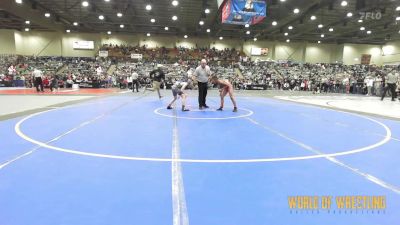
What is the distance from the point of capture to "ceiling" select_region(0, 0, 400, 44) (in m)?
26.6

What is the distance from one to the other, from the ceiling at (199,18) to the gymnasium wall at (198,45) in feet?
4.99

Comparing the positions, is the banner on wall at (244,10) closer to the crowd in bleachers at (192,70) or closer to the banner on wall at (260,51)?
the crowd in bleachers at (192,70)

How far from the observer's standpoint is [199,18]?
33.4 m

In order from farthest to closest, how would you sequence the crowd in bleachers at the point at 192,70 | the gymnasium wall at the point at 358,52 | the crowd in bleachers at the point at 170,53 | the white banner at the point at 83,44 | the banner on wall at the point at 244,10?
the gymnasium wall at the point at 358,52, the white banner at the point at 83,44, the crowd in bleachers at the point at 170,53, the crowd in bleachers at the point at 192,70, the banner on wall at the point at 244,10

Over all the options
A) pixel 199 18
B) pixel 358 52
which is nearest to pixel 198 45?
pixel 199 18

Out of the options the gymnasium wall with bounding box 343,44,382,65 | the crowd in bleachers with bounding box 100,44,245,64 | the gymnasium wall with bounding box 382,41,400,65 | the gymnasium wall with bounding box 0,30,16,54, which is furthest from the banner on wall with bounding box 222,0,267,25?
the gymnasium wall with bounding box 382,41,400,65

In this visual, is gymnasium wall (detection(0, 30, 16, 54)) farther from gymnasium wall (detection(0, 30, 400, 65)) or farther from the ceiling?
the ceiling

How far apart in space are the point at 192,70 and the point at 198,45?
68.3 feet

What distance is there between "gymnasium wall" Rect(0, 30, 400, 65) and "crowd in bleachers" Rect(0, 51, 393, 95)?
236cm

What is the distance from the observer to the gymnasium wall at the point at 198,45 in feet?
130

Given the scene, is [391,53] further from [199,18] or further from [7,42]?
[7,42]

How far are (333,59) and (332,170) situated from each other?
1965 inches

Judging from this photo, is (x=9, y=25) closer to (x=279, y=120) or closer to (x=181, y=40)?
(x=181, y=40)

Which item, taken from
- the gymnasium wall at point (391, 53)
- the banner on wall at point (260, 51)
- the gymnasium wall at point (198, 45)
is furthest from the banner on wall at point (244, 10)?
the gymnasium wall at point (391, 53)
